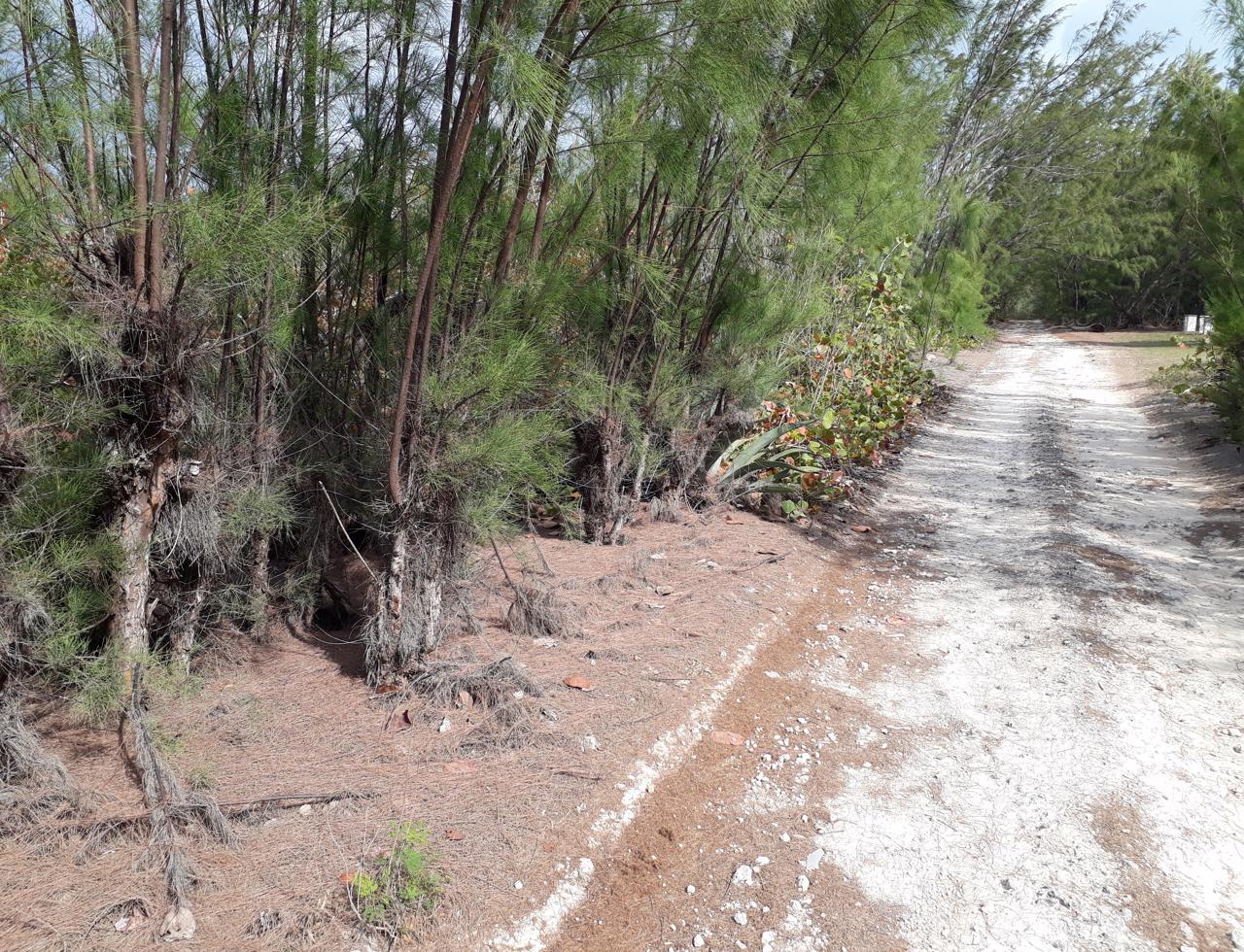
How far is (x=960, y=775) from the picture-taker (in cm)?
327

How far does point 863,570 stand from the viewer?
570 cm

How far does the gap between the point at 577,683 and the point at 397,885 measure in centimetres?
138

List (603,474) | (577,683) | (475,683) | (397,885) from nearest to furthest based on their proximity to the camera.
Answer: (397,885) < (475,683) < (577,683) < (603,474)

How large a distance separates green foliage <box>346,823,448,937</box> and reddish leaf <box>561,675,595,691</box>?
1172 mm

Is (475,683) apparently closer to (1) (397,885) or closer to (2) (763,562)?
(1) (397,885)

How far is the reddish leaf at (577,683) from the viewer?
365 centimetres

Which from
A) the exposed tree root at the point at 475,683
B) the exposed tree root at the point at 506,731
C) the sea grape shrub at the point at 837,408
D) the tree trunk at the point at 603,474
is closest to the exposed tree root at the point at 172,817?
the exposed tree root at the point at 506,731

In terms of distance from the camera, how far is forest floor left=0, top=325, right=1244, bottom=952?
8.07ft

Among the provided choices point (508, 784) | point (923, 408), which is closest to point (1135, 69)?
point (923, 408)

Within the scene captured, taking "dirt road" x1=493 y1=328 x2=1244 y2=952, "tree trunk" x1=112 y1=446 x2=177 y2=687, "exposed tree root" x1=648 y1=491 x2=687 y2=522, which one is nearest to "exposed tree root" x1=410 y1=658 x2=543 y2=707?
"dirt road" x1=493 y1=328 x2=1244 y2=952

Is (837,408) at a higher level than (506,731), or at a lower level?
higher

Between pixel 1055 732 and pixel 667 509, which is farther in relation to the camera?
pixel 667 509

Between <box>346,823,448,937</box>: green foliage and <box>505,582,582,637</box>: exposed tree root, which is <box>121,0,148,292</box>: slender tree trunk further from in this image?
<box>505,582,582,637</box>: exposed tree root

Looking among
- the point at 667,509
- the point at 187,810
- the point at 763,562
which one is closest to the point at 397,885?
the point at 187,810
